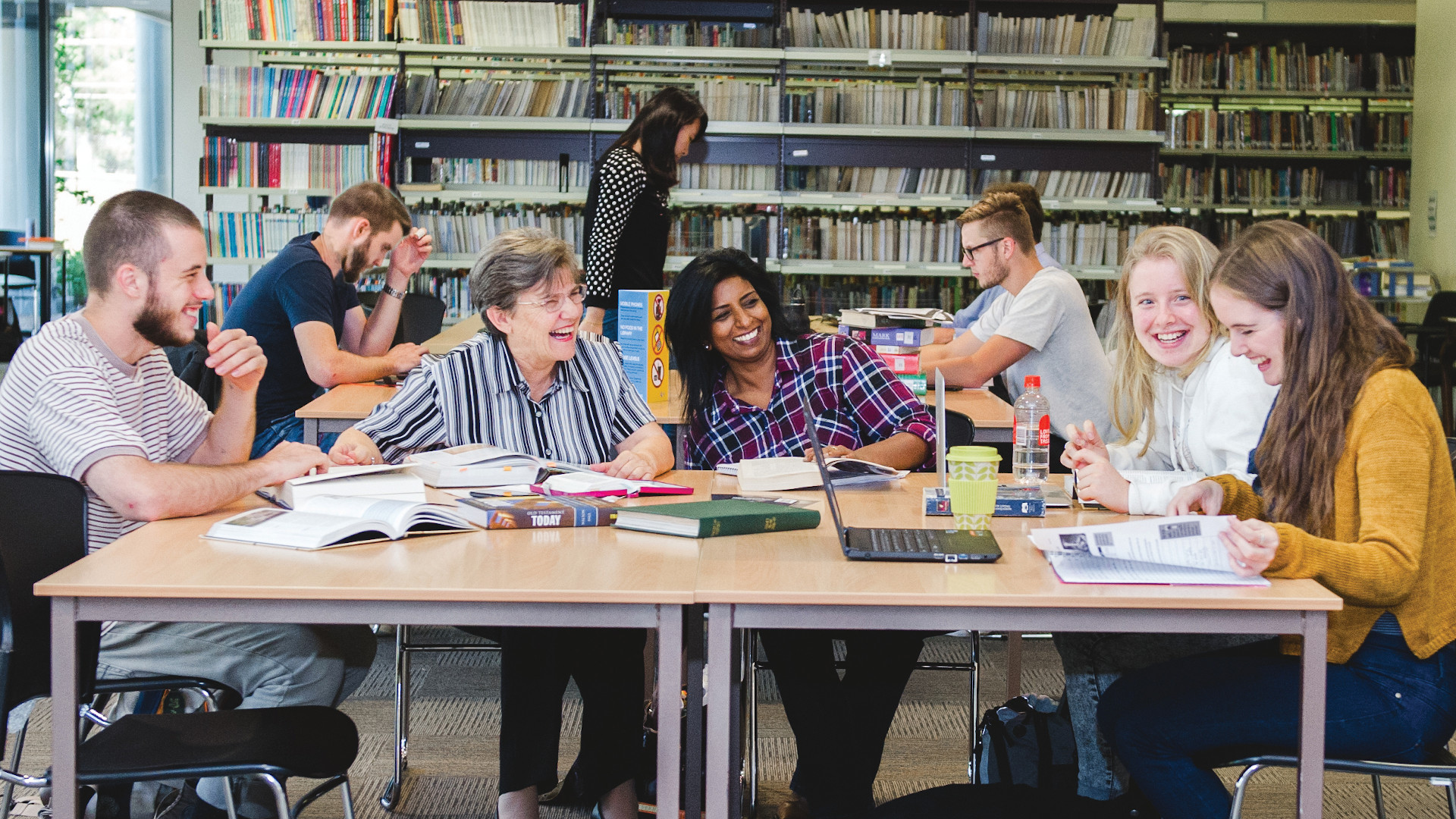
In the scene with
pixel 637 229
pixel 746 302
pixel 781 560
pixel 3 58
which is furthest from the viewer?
pixel 3 58

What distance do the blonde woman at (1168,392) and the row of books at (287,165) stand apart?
4978mm

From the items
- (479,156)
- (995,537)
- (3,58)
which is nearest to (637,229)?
(479,156)

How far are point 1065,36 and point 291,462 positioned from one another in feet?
18.6

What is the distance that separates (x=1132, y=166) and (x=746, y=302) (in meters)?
4.74

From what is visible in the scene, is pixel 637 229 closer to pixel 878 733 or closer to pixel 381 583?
pixel 878 733

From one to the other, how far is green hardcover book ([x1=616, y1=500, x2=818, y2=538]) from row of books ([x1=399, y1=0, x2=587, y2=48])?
5.09 metres

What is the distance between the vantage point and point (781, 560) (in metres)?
1.73

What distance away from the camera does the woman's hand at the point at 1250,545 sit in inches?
62.3

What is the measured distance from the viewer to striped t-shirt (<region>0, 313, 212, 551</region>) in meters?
1.92

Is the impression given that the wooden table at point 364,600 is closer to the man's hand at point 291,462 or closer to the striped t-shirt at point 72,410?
the striped t-shirt at point 72,410

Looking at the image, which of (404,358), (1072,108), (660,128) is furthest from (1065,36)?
(404,358)

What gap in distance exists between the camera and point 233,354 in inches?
84.7

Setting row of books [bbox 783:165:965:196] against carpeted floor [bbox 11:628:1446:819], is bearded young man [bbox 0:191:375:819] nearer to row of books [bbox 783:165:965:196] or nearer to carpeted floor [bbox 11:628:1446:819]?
carpeted floor [bbox 11:628:1446:819]

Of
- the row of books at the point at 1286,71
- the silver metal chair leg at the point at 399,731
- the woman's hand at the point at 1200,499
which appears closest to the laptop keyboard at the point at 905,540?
the woman's hand at the point at 1200,499
